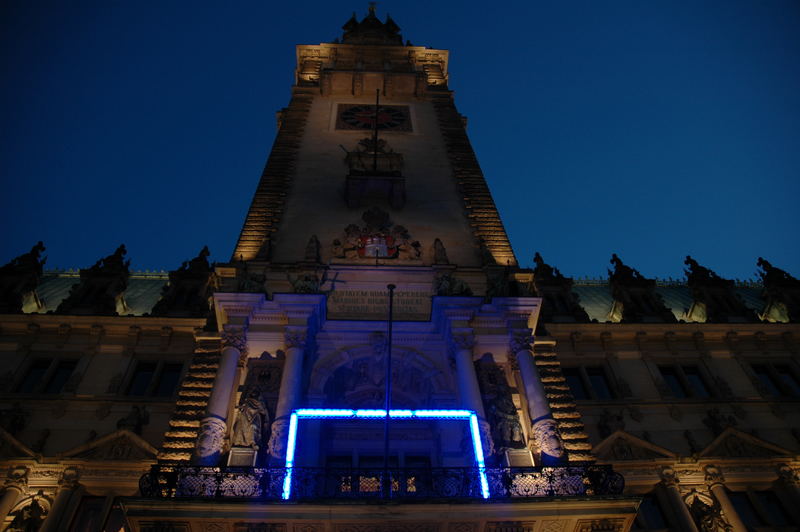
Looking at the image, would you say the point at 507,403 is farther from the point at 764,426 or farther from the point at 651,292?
the point at 651,292

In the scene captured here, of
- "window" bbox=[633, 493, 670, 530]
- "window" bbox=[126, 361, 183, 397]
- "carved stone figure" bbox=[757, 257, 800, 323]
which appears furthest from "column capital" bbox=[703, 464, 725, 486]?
"window" bbox=[126, 361, 183, 397]

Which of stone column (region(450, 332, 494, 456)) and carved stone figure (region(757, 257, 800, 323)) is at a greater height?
carved stone figure (region(757, 257, 800, 323))

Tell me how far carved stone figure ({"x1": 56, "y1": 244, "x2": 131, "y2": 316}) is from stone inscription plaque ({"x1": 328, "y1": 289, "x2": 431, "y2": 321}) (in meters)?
8.90

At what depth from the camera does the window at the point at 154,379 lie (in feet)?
72.9

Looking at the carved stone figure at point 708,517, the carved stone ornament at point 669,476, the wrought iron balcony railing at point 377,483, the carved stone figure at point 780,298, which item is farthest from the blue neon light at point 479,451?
the carved stone figure at point 780,298

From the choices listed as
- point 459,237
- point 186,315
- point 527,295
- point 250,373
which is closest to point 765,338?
point 527,295

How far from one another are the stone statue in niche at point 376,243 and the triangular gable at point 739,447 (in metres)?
12.8

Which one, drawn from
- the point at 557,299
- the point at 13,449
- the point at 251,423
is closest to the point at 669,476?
the point at 557,299

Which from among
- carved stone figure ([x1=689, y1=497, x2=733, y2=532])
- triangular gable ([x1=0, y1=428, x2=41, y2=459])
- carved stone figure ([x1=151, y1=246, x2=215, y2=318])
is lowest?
carved stone figure ([x1=689, y1=497, x2=733, y2=532])

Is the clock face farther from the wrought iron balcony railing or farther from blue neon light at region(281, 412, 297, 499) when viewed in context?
the wrought iron balcony railing

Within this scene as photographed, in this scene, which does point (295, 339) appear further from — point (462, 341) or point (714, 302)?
point (714, 302)

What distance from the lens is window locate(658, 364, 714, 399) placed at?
24094mm

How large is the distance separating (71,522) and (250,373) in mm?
6450

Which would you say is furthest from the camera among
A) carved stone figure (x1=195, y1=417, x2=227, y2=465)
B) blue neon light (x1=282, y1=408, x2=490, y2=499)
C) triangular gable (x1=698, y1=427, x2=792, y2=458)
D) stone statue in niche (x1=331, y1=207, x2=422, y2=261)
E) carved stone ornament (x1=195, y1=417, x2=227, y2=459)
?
stone statue in niche (x1=331, y1=207, x2=422, y2=261)
